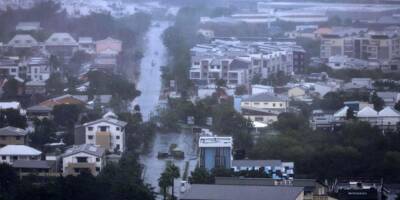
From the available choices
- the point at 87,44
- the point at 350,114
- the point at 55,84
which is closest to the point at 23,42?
the point at 87,44

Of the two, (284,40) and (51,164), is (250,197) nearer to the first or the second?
(51,164)

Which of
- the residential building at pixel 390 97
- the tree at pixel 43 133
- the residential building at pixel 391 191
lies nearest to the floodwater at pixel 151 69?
the tree at pixel 43 133

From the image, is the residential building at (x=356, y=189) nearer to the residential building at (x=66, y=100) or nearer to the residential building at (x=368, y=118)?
the residential building at (x=368, y=118)

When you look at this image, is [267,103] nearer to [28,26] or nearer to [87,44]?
[87,44]

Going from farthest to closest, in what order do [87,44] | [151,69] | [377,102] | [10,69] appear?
[87,44], [151,69], [10,69], [377,102]

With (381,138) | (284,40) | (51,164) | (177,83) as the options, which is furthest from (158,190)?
(284,40)

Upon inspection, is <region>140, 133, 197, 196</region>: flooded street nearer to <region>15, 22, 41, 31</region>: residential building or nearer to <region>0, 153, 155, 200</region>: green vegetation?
<region>0, 153, 155, 200</region>: green vegetation
